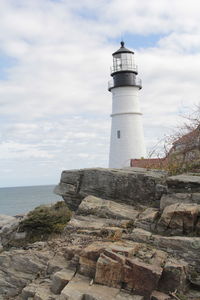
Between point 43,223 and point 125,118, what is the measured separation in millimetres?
15818

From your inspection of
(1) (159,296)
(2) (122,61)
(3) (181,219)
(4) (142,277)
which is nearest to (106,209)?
(3) (181,219)

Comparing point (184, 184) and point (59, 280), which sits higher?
point (184, 184)

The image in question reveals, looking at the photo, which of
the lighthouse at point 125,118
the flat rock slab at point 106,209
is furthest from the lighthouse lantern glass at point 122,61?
the flat rock slab at point 106,209

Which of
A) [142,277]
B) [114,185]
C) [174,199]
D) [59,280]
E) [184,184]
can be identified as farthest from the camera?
[114,185]

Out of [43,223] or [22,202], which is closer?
[43,223]

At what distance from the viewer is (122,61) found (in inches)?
1009

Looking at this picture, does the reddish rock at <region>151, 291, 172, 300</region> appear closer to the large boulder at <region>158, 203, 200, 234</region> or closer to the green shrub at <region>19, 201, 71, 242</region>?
the large boulder at <region>158, 203, 200, 234</region>

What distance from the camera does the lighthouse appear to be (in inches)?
953

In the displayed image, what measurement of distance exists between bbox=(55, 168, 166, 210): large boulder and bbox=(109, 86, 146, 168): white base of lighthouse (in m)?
12.5

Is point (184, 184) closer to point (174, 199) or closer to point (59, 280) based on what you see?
point (174, 199)

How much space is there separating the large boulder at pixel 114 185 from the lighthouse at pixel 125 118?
12300 mm

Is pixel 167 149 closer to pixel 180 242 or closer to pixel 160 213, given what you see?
pixel 160 213

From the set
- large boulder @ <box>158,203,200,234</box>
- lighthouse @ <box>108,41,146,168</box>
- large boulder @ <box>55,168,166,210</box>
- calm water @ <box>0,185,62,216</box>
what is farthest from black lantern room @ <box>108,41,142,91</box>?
calm water @ <box>0,185,62,216</box>

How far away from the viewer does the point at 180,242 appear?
6.99m
